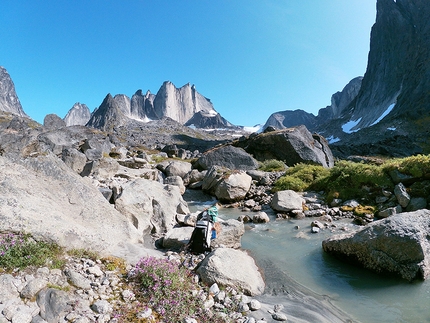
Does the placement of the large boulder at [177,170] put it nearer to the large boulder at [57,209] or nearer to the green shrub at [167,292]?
the large boulder at [57,209]

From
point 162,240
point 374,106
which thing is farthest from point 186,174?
point 374,106

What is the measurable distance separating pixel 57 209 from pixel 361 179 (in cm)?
1831

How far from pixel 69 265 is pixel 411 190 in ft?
58.6

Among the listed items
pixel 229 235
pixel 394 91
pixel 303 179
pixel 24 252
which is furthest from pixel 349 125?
pixel 24 252

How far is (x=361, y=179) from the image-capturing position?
59.0ft

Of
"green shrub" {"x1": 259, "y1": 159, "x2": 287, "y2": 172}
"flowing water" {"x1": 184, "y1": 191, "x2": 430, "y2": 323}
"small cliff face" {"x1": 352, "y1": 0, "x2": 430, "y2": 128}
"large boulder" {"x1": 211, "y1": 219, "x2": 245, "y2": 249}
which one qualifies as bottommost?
"flowing water" {"x1": 184, "y1": 191, "x2": 430, "y2": 323}

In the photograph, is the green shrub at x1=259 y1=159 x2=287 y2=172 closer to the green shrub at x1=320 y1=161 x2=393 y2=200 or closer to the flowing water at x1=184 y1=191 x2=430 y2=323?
the green shrub at x1=320 y1=161 x2=393 y2=200

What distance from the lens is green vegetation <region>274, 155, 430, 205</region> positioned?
15.9m

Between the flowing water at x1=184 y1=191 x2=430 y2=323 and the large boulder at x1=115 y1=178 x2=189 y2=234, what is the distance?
3856 millimetres

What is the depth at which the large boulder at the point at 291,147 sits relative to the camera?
32.2 metres

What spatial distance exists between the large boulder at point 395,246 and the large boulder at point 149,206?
303 inches

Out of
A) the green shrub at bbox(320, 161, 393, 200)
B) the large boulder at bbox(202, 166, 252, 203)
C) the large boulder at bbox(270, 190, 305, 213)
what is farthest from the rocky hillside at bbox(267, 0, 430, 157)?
the large boulder at bbox(270, 190, 305, 213)

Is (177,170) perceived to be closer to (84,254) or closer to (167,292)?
(84,254)

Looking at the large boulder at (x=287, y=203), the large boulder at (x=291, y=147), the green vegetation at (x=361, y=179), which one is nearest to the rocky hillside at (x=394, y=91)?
the large boulder at (x=291, y=147)
